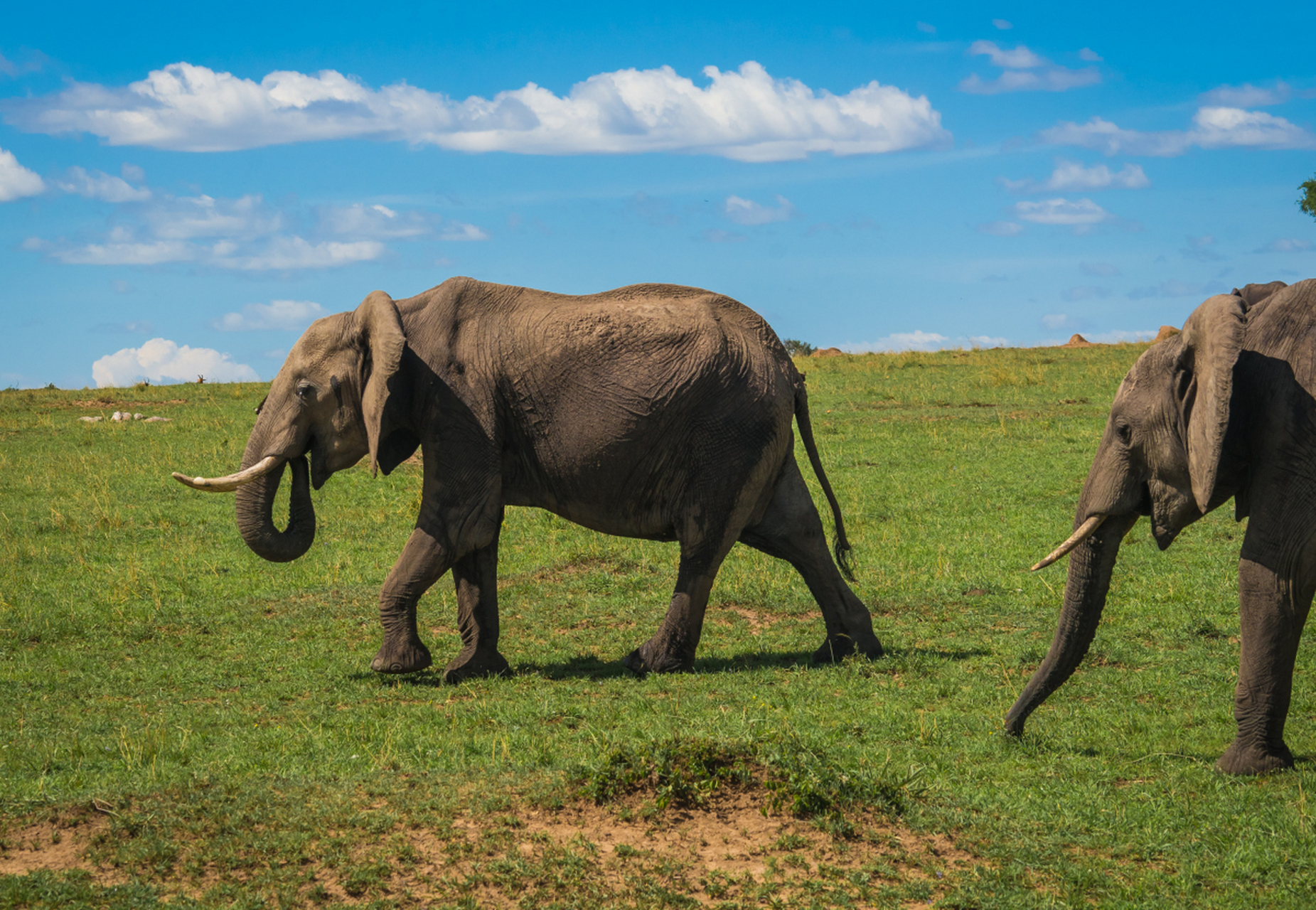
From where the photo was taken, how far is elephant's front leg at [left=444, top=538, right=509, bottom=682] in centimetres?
956

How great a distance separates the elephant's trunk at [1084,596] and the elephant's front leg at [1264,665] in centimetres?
72

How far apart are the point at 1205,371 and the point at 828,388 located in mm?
21817

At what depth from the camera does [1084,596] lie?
719 cm

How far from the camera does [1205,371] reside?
639cm

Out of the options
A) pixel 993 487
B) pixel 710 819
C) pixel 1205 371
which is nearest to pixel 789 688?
pixel 710 819

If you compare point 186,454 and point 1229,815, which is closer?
point 1229,815

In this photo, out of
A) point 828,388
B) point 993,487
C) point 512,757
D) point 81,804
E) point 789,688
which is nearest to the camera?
point 81,804

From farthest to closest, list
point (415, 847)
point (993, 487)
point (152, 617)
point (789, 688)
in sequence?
point (993, 487), point (152, 617), point (789, 688), point (415, 847)

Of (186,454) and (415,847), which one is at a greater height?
(186,454)

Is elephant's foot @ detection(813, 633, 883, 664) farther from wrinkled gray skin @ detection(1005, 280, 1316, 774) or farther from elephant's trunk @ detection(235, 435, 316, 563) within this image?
elephant's trunk @ detection(235, 435, 316, 563)

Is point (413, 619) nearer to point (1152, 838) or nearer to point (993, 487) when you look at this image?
point (1152, 838)

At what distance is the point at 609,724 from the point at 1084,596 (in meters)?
3.06

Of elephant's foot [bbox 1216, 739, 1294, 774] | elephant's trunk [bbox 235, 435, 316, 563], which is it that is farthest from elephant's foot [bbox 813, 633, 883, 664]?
elephant's trunk [bbox 235, 435, 316, 563]

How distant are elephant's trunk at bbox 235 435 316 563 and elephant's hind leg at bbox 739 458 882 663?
11.7 ft
